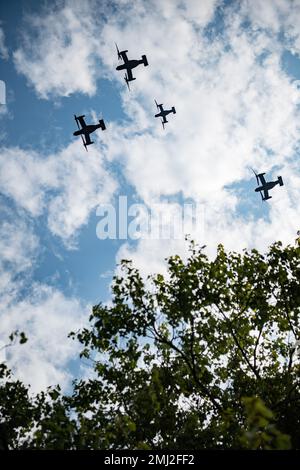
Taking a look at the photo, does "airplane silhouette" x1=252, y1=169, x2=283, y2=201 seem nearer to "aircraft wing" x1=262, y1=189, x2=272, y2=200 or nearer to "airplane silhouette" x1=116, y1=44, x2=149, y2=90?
"aircraft wing" x1=262, y1=189, x2=272, y2=200

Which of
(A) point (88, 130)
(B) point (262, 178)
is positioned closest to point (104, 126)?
(A) point (88, 130)

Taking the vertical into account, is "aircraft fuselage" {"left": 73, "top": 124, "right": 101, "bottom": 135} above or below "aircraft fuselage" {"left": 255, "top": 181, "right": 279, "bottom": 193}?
above

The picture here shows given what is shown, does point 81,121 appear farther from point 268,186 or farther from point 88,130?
point 268,186

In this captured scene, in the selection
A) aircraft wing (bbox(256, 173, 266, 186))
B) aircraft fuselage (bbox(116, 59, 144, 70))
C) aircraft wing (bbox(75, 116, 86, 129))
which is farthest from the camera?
aircraft wing (bbox(256, 173, 266, 186))

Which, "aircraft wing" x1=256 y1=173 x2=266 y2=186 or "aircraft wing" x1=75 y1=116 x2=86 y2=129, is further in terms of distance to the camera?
"aircraft wing" x1=256 y1=173 x2=266 y2=186

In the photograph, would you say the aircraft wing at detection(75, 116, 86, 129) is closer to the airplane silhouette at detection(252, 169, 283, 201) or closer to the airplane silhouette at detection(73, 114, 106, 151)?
the airplane silhouette at detection(73, 114, 106, 151)

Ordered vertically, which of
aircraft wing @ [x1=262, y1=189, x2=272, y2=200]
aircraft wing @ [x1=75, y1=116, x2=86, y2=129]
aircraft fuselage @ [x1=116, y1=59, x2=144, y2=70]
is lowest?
aircraft wing @ [x1=262, y1=189, x2=272, y2=200]

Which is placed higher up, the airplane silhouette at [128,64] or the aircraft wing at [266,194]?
the airplane silhouette at [128,64]

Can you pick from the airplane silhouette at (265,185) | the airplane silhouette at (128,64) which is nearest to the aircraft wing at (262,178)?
the airplane silhouette at (265,185)

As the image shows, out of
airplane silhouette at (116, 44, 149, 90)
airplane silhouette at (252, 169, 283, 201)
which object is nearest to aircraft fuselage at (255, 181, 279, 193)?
airplane silhouette at (252, 169, 283, 201)

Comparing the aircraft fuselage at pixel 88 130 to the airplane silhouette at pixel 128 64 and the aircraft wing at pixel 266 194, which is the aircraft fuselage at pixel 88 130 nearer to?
the airplane silhouette at pixel 128 64

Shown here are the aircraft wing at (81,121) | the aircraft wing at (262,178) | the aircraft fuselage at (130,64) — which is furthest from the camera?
the aircraft wing at (262,178)

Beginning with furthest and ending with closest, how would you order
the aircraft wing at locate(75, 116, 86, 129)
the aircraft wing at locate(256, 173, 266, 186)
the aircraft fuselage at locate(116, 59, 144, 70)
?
1. the aircraft wing at locate(256, 173, 266, 186)
2. the aircraft fuselage at locate(116, 59, 144, 70)
3. the aircraft wing at locate(75, 116, 86, 129)
